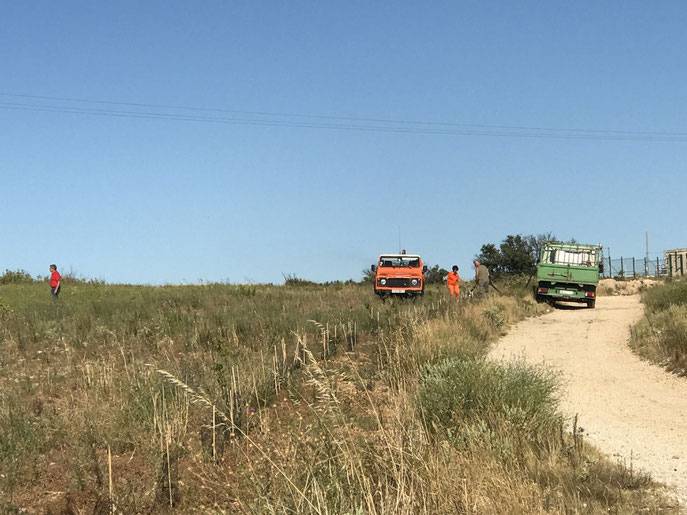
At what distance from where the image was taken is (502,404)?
7.96m

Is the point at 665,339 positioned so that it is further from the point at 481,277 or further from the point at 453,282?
the point at 481,277

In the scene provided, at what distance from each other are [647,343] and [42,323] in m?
14.9

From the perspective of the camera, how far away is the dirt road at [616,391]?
8.29m

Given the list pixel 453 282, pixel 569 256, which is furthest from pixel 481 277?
pixel 569 256

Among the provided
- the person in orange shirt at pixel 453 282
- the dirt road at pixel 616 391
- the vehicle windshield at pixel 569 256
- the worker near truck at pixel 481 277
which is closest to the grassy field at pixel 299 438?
the dirt road at pixel 616 391

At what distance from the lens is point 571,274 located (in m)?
Result: 27.0

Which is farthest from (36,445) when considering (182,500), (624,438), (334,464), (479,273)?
(479,273)

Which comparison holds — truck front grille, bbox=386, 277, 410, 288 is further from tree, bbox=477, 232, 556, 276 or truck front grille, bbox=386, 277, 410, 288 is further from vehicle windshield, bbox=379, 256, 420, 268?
tree, bbox=477, 232, 556, 276

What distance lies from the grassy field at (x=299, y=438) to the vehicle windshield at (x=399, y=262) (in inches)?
468

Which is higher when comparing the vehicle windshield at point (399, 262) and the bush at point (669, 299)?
the vehicle windshield at point (399, 262)

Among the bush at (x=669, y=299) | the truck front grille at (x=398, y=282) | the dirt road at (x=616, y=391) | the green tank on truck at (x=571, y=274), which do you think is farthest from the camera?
the green tank on truck at (x=571, y=274)

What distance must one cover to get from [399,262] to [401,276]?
79cm

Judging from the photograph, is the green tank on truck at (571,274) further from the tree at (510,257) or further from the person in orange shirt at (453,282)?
the tree at (510,257)

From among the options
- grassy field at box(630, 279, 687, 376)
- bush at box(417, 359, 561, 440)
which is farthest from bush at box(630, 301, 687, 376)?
bush at box(417, 359, 561, 440)
